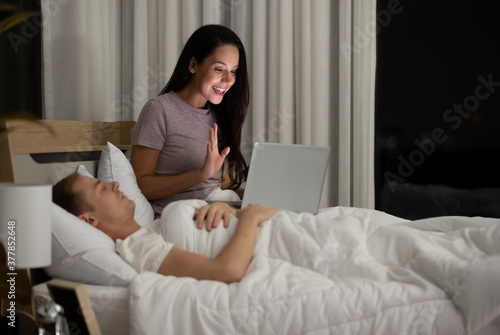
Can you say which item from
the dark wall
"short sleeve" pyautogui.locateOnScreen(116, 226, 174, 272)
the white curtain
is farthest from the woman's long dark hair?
"short sleeve" pyautogui.locateOnScreen(116, 226, 174, 272)

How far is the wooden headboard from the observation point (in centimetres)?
164

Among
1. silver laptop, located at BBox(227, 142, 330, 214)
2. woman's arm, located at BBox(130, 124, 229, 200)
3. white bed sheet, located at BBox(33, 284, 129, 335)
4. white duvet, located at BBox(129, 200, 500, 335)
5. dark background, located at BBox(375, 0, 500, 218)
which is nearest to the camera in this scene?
white duvet, located at BBox(129, 200, 500, 335)

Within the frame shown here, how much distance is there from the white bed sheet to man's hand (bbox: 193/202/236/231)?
0.29m

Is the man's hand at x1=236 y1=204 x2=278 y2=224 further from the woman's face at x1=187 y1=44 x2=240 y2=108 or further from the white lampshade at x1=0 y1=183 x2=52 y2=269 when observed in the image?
the woman's face at x1=187 y1=44 x2=240 y2=108

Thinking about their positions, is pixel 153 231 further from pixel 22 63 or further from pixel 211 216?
pixel 22 63

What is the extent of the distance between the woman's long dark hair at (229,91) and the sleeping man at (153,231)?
84 cm

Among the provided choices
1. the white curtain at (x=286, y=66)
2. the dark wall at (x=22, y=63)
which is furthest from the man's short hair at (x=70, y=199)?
the white curtain at (x=286, y=66)

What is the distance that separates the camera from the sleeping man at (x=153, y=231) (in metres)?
1.48

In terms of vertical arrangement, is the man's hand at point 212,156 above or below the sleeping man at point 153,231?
above

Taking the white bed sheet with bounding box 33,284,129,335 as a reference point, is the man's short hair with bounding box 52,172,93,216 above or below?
above

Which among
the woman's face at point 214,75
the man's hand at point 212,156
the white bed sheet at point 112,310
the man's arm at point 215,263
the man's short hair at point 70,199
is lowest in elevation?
the white bed sheet at point 112,310

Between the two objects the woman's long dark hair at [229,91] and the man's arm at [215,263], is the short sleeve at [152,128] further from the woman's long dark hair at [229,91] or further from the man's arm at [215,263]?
the man's arm at [215,263]

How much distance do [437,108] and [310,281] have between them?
1682 mm

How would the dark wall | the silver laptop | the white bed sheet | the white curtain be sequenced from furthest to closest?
the white curtain < the dark wall < the silver laptop < the white bed sheet
